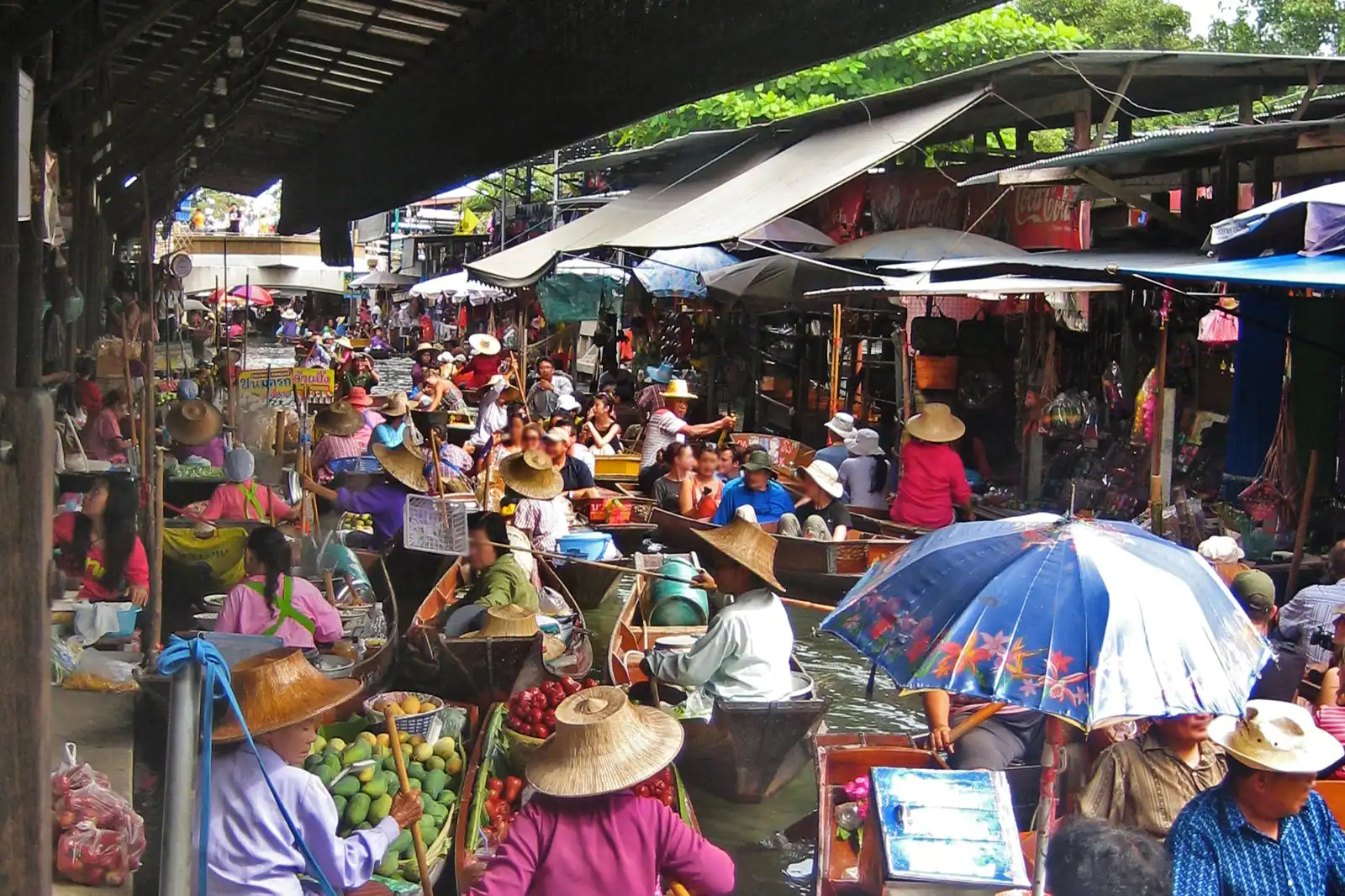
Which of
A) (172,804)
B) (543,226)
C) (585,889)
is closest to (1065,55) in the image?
(585,889)

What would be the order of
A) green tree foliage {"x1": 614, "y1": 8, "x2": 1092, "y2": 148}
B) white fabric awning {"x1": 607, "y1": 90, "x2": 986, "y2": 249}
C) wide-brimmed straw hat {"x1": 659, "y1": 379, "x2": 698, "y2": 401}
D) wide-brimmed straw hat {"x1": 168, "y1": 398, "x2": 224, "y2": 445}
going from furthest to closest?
green tree foliage {"x1": 614, "y1": 8, "x2": 1092, "y2": 148} < wide-brimmed straw hat {"x1": 659, "y1": 379, "x2": 698, "y2": 401} < white fabric awning {"x1": 607, "y1": 90, "x2": 986, "y2": 249} < wide-brimmed straw hat {"x1": 168, "y1": 398, "x2": 224, "y2": 445}

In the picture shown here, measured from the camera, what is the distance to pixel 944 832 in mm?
Result: 4371

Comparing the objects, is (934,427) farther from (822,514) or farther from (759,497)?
(759,497)

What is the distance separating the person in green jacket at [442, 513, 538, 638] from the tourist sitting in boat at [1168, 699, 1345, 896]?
4910 millimetres

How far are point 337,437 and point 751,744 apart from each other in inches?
264

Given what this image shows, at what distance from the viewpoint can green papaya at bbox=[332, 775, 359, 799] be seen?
5836mm

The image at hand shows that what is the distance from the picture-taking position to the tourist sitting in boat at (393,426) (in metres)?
11.9

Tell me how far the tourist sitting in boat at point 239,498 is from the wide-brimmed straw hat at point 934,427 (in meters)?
5.16

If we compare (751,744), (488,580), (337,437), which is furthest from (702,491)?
(751,744)

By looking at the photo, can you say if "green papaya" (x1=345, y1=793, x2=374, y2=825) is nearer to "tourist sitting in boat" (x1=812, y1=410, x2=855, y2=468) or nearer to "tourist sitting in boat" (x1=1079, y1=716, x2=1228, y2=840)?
"tourist sitting in boat" (x1=1079, y1=716, x2=1228, y2=840)

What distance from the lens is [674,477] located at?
12617 mm

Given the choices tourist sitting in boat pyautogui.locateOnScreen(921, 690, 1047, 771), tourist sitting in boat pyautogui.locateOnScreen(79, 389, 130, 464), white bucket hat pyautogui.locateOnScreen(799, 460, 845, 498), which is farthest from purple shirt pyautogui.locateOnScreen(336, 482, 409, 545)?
tourist sitting in boat pyautogui.locateOnScreen(921, 690, 1047, 771)

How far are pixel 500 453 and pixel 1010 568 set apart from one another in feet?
29.9

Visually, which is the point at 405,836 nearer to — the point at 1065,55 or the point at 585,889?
the point at 585,889
